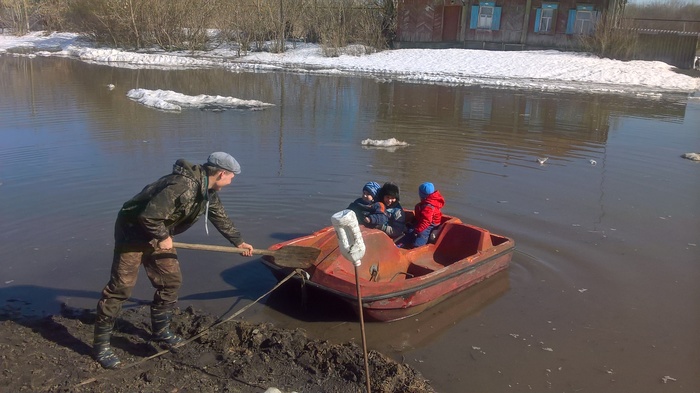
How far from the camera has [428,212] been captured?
23.9 ft

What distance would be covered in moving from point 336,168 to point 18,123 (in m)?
8.22

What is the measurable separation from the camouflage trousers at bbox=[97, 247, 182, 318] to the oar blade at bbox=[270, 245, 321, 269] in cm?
94

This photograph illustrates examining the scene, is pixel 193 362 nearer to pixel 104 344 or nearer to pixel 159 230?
pixel 104 344

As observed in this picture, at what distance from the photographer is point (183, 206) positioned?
459 cm

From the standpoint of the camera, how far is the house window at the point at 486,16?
38531mm

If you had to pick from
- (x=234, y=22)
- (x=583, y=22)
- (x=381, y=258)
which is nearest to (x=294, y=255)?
(x=381, y=258)

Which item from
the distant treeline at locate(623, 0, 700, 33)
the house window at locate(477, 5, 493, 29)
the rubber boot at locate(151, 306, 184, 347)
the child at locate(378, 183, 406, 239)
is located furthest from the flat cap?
the distant treeline at locate(623, 0, 700, 33)

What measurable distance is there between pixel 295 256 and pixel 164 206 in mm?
1570

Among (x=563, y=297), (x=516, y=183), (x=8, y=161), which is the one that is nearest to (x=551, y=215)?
(x=516, y=183)

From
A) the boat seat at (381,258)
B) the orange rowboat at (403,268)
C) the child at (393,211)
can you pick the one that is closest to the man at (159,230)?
the orange rowboat at (403,268)

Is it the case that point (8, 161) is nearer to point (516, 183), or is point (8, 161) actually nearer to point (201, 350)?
point (201, 350)

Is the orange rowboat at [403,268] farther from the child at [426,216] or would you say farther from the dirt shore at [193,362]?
the dirt shore at [193,362]

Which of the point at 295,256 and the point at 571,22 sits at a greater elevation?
the point at 571,22

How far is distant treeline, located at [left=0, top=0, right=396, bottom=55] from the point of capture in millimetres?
38094
